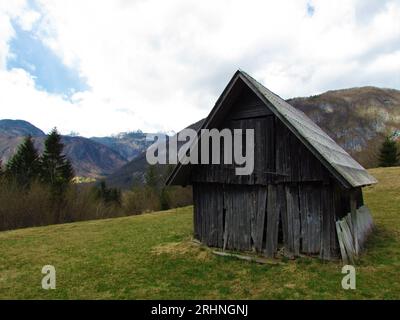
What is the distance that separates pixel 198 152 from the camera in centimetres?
1579

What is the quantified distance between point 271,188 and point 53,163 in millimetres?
48134

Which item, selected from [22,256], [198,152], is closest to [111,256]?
[22,256]

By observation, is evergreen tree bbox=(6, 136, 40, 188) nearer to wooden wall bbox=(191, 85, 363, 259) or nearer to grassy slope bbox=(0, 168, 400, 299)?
grassy slope bbox=(0, 168, 400, 299)

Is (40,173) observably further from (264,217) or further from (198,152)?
(264,217)

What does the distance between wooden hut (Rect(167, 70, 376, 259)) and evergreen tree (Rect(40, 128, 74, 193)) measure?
41491mm

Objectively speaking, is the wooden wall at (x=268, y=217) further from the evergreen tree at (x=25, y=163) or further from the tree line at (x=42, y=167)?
the evergreen tree at (x=25, y=163)

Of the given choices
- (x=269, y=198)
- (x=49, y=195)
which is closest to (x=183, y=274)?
(x=269, y=198)

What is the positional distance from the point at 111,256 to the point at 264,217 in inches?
347

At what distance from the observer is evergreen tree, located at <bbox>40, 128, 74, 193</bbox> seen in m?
51.7

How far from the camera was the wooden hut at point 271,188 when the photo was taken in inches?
497

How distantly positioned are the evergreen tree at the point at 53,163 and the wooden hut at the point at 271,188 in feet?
136

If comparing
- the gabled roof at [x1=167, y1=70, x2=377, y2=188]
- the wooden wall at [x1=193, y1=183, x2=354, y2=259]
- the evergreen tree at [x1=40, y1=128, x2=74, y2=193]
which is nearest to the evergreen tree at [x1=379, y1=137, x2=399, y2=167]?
the gabled roof at [x1=167, y1=70, x2=377, y2=188]

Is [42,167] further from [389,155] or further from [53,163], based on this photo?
[389,155]

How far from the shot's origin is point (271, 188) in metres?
14.0
